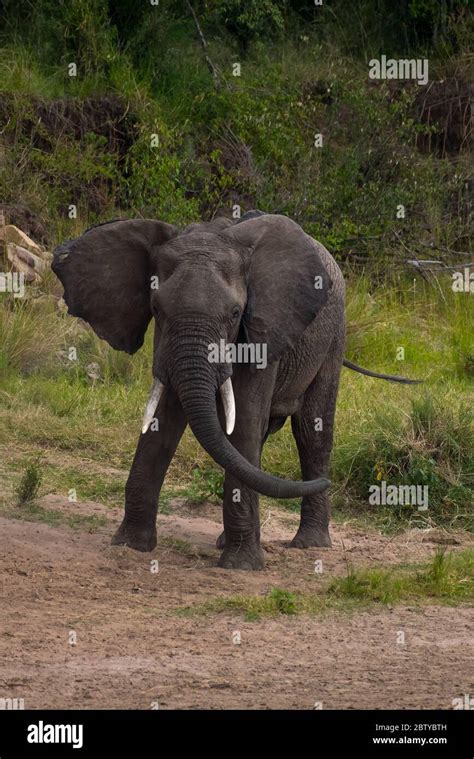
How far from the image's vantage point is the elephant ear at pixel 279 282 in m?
7.16

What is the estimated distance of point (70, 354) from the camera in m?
11.6

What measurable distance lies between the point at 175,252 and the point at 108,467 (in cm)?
296

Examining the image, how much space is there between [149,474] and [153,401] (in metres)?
0.60

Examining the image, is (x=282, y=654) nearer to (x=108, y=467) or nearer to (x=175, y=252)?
(x=175, y=252)

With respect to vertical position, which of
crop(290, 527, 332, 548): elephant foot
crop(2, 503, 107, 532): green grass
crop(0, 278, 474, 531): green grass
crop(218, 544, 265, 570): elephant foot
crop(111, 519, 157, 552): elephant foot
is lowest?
crop(218, 544, 265, 570): elephant foot

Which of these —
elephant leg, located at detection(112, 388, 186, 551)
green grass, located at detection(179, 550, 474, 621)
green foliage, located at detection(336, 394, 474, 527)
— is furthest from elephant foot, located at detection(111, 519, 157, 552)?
green foliage, located at detection(336, 394, 474, 527)

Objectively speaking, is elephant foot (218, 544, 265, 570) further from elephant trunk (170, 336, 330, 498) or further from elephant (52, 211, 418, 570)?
elephant trunk (170, 336, 330, 498)

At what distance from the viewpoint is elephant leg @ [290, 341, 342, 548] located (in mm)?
8258

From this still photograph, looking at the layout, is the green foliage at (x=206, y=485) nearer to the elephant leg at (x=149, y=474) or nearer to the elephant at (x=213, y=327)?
the elephant at (x=213, y=327)

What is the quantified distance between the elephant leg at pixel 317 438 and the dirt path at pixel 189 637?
7.3 inches

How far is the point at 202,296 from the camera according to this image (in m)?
6.70

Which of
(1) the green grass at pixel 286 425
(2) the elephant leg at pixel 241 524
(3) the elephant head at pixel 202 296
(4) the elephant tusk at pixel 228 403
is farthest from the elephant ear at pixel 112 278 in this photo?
(1) the green grass at pixel 286 425

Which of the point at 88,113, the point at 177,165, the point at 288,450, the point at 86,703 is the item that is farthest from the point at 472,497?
the point at 88,113

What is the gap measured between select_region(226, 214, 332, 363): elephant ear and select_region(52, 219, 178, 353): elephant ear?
1.83ft
